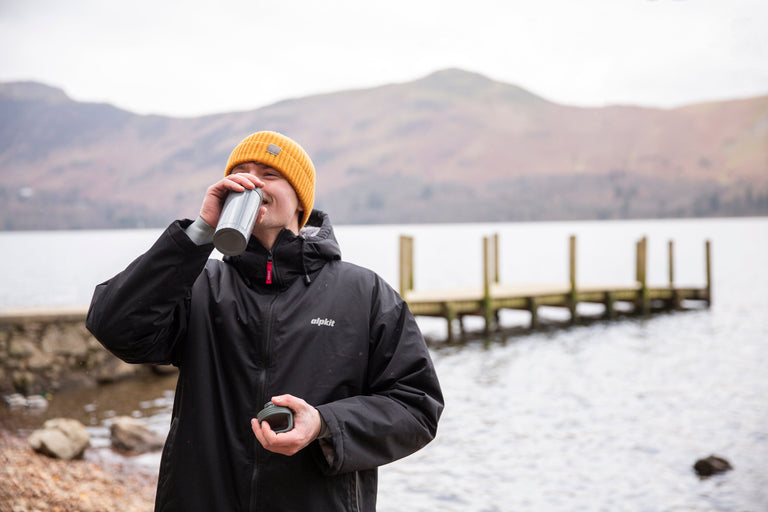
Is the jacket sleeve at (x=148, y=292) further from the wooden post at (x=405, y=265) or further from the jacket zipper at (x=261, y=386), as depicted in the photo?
the wooden post at (x=405, y=265)

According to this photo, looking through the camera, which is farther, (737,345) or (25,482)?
(737,345)

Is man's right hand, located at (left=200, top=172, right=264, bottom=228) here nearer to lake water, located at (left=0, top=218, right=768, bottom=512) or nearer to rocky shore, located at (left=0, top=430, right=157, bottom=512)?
rocky shore, located at (left=0, top=430, right=157, bottom=512)

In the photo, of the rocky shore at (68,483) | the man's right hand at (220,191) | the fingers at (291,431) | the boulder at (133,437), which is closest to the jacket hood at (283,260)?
the man's right hand at (220,191)

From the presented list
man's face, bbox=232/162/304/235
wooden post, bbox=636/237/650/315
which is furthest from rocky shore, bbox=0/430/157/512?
wooden post, bbox=636/237/650/315

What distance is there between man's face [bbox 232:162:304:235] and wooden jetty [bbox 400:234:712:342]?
15.9m

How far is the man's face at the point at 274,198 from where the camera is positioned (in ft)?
6.72

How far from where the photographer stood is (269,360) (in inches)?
78.3

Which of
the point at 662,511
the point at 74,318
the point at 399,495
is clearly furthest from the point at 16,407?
the point at 662,511

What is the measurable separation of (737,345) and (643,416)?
11.6 metres

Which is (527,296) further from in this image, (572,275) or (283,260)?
(283,260)

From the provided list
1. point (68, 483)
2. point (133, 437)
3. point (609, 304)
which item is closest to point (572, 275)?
point (609, 304)

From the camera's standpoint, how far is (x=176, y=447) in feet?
6.59

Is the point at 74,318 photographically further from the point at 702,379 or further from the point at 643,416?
the point at 702,379

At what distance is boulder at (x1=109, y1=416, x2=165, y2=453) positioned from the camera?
9156mm
